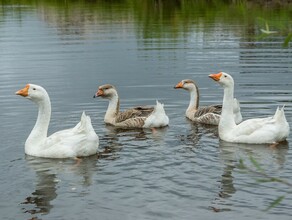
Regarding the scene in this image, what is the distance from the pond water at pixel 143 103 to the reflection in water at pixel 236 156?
0.08ft

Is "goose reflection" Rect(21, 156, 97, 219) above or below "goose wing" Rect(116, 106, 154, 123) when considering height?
below

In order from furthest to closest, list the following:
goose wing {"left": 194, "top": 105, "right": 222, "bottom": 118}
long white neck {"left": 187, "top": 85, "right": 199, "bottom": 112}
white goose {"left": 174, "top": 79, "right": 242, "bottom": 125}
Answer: long white neck {"left": 187, "top": 85, "right": 199, "bottom": 112}
goose wing {"left": 194, "top": 105, "right": 222, "bottom": 118}
white goose {"left": 174, "top": 79, "right": 242, "bottom": 125}

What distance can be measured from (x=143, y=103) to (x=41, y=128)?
6689 mm

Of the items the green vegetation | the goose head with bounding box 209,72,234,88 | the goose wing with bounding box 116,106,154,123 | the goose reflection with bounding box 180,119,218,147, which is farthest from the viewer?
the green vegetation

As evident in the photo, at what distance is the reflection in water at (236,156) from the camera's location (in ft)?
37.4

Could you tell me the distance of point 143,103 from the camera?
20859 millimetres

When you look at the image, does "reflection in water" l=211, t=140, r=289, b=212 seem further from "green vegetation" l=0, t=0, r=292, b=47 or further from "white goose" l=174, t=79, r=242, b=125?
"green vegetation" l=0, t=0, r=292, b=47

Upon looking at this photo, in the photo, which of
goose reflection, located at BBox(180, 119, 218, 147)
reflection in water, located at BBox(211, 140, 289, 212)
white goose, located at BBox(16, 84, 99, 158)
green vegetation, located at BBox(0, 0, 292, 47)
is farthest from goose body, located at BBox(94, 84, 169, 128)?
green vegetation, located at BBox(0, 0, 292, 47)

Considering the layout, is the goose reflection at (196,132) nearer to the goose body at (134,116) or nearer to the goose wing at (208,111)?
the goose wing at (208,111)

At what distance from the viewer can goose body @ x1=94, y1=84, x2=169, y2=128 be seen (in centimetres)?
1688

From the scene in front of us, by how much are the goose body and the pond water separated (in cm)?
28

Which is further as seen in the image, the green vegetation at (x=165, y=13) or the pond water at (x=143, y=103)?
the green vegetation at (x=165, y=13)

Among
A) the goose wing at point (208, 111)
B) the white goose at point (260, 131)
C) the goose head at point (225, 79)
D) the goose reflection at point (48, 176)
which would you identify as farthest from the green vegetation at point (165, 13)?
the goose reflection at point (48, 176)

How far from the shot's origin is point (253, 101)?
1992cm
